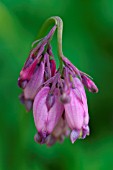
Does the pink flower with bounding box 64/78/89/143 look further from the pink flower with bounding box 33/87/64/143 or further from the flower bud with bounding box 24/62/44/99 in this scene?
the flower bud with bounding box 24/62/44/99

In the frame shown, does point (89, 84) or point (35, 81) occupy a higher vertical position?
point (35, 81)

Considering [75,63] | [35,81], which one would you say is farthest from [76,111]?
[75,63]

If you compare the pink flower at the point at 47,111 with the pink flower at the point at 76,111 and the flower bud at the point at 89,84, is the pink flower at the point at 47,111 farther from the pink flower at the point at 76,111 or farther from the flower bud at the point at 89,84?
the flower bud at the point at 89,84

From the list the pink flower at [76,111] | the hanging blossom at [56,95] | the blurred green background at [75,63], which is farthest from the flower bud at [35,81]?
the blurred green background at [75,63]

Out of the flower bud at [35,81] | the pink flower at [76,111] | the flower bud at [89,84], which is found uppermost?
the flower bud at [35,81]

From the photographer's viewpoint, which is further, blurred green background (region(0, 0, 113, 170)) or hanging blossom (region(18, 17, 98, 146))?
blurred green background (region(0, 0, 113, 170))

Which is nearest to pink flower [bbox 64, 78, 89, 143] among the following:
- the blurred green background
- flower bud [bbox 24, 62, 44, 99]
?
flower bud [bbox 24, 62, 44, 99]

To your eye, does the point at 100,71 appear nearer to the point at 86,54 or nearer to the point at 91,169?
the point at 86,54

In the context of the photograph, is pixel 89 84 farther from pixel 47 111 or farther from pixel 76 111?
pixel 47 111
